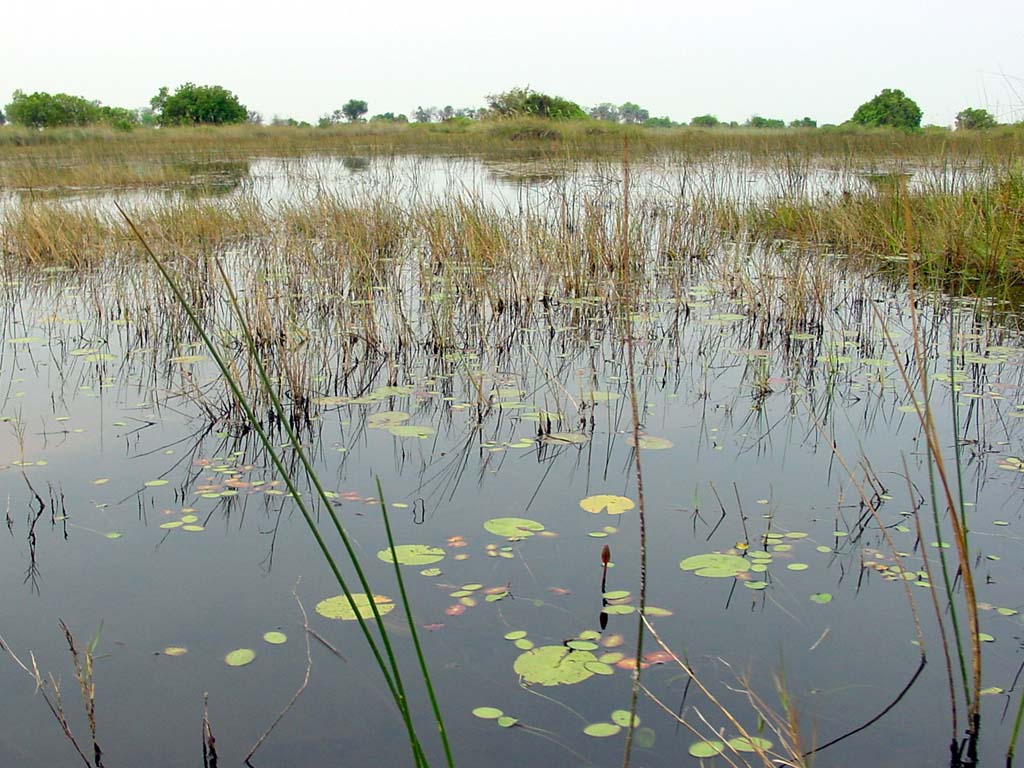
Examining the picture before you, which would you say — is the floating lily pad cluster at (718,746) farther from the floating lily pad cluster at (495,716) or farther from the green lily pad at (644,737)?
the floating lily pad cluster at (495,716)

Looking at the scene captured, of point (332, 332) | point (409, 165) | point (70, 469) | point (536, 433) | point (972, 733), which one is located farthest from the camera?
point (409, 165)

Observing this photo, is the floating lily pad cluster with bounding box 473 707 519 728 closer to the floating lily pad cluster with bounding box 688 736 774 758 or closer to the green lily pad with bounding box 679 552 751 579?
the floating lily pad cluster with bounding box 688 736 774 758

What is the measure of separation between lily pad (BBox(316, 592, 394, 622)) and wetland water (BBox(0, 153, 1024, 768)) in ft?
0.07

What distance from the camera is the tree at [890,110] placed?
42.9 meters

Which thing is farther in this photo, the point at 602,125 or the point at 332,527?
the point at 602,125

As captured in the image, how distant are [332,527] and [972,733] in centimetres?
164

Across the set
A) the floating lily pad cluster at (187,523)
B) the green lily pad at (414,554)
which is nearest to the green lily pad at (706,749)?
the green lily pad at (414,554)

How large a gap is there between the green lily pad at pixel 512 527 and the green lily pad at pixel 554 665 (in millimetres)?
538

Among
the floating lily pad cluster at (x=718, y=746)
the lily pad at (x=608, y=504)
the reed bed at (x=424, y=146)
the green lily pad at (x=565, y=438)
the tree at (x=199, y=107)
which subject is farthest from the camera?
the tree at (x=199, y=107)

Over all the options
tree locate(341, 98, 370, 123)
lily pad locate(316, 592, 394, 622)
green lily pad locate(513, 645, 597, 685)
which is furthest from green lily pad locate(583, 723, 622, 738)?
tree locate(341, 98, 370, 123)

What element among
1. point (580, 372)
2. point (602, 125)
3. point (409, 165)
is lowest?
point (580, 372)

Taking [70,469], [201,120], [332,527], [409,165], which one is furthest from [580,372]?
[201,120]

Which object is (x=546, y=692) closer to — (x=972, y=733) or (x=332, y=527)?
(x=972, y=733)

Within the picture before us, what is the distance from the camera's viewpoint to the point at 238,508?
105 inches
